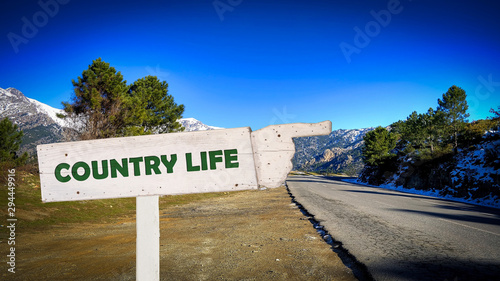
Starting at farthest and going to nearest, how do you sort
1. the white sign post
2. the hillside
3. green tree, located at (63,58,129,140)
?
1. green tree, located at (63,58,129,140)
2. the hillside
3. the white sign post

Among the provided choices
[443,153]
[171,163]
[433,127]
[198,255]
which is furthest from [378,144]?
[171,163]

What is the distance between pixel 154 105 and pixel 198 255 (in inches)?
865

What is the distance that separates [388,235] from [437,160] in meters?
23.5

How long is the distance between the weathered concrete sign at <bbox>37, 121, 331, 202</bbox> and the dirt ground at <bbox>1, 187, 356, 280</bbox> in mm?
2465

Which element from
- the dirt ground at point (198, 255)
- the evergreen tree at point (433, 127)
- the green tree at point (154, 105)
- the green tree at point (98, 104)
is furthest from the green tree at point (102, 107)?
the evergreen tree at point (433, 127)

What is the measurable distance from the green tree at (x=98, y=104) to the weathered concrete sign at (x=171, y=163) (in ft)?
55.8

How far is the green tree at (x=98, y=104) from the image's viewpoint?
16.8m

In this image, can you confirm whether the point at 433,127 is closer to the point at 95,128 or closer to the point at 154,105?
the point at 154,105

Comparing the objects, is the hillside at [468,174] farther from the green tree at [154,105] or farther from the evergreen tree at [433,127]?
the green tree at [154,105]

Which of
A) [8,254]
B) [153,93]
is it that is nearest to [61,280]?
[8,254]

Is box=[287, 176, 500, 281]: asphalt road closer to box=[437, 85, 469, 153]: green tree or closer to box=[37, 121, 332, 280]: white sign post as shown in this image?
box=[37, 121, 332, 280]: white sign post

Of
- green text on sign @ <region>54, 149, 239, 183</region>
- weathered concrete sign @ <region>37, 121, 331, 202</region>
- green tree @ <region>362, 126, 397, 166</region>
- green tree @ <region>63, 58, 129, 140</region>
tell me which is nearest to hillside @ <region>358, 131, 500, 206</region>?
weathered concrete sign @ <region>37, 121, 331, 202</region>

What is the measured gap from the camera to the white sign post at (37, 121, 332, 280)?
5.68 ft

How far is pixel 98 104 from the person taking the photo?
16.8 m
